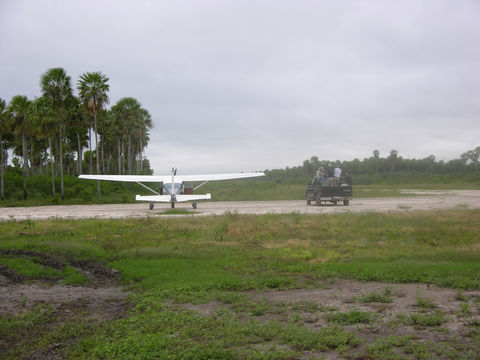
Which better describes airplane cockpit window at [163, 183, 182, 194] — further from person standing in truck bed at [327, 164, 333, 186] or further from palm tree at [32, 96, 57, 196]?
palm tree at [32, 96, 57, 196]

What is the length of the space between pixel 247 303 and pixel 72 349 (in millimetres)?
2907

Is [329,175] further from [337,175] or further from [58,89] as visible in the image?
[58,89]

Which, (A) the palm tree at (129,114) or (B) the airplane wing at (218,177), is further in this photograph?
(A) the palm tree at (129,114)

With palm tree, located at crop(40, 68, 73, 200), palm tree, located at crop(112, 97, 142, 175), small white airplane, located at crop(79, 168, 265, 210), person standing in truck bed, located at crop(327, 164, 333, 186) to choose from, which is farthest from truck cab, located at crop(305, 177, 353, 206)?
palm tree, located at crop(112, 97, 142, 175)

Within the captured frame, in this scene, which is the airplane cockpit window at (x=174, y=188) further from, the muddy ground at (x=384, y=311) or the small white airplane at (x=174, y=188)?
the muddy ground at (x=384, y=311)

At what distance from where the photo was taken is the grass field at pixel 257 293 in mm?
5336

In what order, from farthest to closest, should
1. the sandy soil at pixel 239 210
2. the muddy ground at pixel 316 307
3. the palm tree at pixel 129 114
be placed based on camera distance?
the palm tree at pixel 129 114 < the sandy soil at pixel 239 210 < the muddy ground at pixel 316 307

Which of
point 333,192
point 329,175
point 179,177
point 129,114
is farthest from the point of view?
point 129,114

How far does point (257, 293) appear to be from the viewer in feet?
27.2

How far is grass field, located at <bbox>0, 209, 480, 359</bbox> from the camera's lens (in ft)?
17.5

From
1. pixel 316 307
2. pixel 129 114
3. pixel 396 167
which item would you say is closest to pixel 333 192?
pixel 316 307

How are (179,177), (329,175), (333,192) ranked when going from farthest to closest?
(179,177), (329,175), (333,192)

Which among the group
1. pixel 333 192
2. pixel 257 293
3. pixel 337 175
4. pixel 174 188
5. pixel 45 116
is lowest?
pixel 257 293

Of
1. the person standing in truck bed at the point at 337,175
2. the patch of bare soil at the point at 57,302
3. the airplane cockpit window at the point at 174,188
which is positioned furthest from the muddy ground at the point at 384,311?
the airplane cockpit window at the point at 174,188
